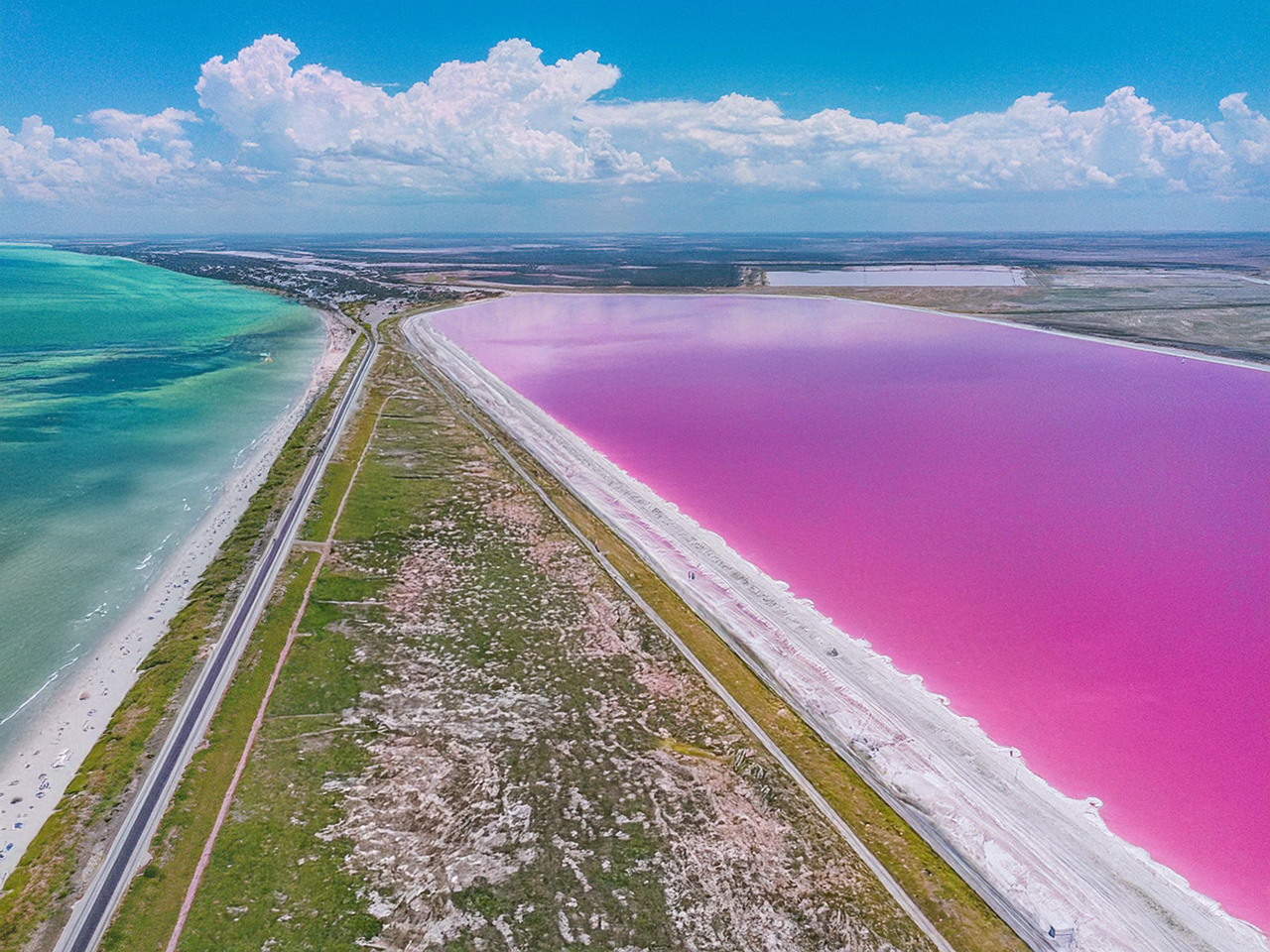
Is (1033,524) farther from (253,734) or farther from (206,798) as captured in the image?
(206,798)

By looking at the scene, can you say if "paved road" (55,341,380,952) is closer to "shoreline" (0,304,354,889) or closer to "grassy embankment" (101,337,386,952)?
"grassy embankment" (101,337,386,952)

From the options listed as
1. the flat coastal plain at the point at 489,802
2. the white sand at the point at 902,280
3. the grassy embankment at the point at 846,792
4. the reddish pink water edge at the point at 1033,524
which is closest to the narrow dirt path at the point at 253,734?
the flat coastal plain at the point at 489,802

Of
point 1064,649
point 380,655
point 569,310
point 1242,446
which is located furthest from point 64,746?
point 569,310

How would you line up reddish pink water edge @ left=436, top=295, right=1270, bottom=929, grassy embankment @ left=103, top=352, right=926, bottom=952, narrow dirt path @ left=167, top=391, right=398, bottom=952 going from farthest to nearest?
1. reddish pink water edge @ left=436, top=295, right=1270, bottom=929
2. grassy embankment @ left=103, top=352, right=926, bottom=952
3. narrow dirt path @ left=167, top=391, right=398, bottom=952

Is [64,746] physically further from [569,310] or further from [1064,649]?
[569,310]

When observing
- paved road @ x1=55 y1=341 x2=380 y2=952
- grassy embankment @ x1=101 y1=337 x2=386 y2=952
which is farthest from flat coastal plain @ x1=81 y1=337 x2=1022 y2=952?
paved road @ x1=55 y1=341 x2=380 y2=952

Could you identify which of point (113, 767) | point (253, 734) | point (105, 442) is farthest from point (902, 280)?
point (113, 767)
